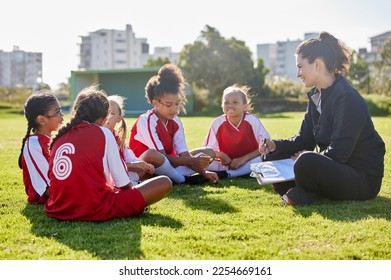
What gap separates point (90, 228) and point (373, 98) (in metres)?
24.4

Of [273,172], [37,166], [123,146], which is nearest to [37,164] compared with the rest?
[37,166]

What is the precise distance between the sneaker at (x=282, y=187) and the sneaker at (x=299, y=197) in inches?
12.4

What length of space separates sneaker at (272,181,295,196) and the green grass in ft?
0.47

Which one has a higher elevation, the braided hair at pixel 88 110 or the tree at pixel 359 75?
the tree at pixel 359 75

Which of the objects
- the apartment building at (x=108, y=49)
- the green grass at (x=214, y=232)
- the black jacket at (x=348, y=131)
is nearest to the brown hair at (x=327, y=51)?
the black jacket at (x=348, y=131)

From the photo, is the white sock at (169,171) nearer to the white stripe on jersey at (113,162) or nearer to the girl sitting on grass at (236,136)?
the girl sitting on grass at (236,136)

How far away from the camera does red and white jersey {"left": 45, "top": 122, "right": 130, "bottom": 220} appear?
373cm

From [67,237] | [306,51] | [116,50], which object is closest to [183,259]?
[67,237]

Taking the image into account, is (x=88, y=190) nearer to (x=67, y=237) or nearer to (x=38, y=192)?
(x=67, y=237)

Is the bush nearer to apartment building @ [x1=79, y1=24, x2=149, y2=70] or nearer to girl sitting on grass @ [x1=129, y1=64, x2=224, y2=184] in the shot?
girl sitting on grass @ [x1=129, y1=64, x2=224, y2=184]

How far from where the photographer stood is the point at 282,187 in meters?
4.89

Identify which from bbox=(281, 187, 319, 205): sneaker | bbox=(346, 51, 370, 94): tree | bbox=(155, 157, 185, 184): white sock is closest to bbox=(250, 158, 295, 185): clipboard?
bbox=(281, 187, 319, 205): sneaker

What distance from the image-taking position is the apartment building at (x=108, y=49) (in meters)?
85.6

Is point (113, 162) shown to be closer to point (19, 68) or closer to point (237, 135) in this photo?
point (237, 135)
